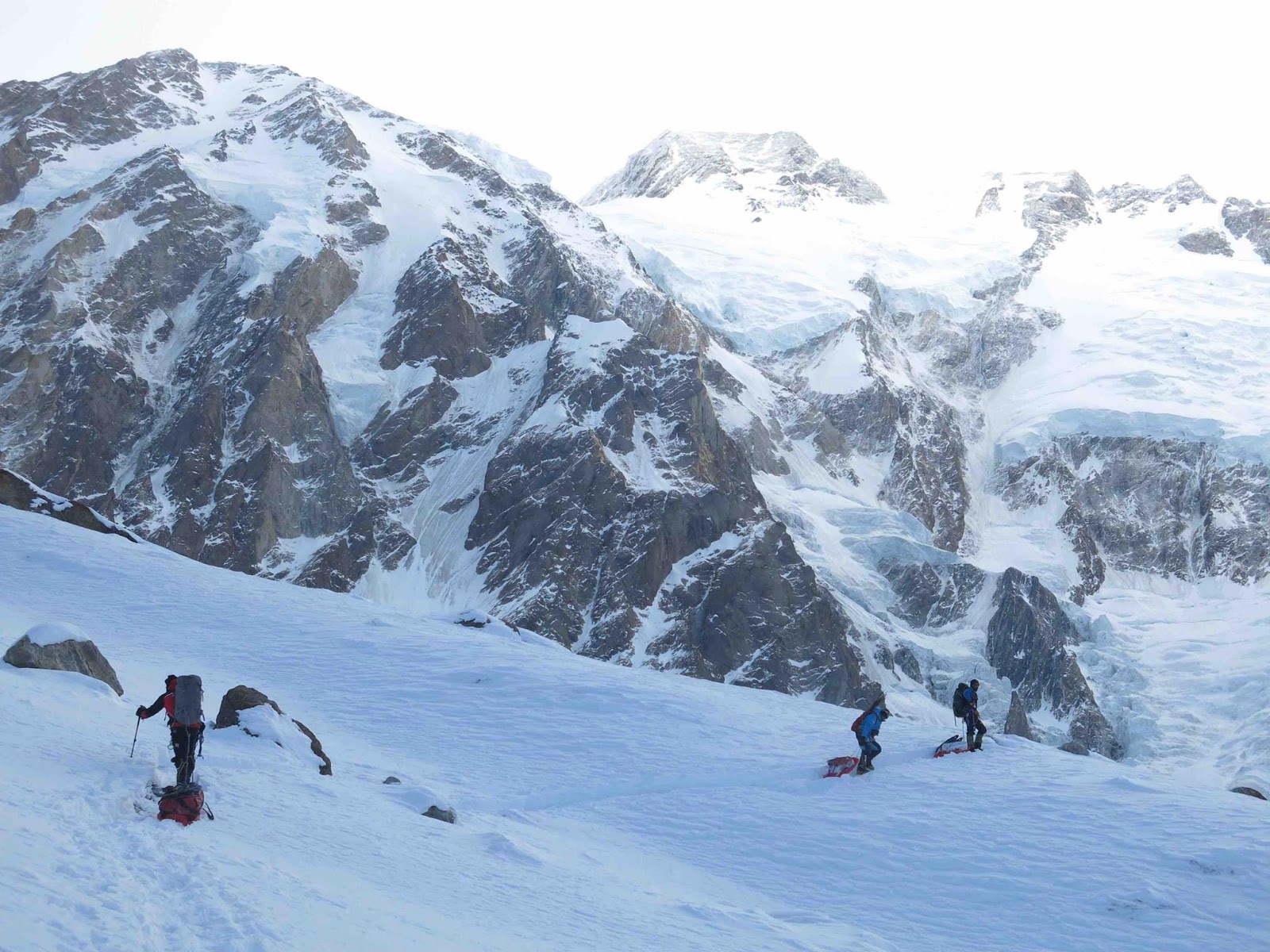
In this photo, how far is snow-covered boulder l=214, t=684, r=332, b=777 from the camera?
75.6ft

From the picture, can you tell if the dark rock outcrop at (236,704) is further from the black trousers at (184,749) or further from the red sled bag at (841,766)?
the red sled bag at (841,766)

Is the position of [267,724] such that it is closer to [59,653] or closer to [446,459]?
[59,653]

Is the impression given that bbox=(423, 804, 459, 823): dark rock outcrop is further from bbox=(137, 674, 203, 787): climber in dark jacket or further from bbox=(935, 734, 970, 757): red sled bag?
bbox=(935, 734, 970, 757): red sled bag

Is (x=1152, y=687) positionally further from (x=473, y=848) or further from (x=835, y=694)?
(x=473, y=848)

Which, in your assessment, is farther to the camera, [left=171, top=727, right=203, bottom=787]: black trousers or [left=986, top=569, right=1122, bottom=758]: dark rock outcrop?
[left=986, top=569, right=1122, bottom=758]: dark rock outcrop

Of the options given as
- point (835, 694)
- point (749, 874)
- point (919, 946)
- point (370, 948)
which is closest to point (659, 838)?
point (749, 874)

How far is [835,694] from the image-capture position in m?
144

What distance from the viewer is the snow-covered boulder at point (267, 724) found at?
23.0 metres

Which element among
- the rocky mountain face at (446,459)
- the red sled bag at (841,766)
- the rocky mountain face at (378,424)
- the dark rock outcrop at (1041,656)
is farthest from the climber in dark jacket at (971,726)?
the dark rock outcrop at (1041,656)

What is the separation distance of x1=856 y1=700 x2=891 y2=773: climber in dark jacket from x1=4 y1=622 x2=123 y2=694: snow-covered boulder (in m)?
16.6

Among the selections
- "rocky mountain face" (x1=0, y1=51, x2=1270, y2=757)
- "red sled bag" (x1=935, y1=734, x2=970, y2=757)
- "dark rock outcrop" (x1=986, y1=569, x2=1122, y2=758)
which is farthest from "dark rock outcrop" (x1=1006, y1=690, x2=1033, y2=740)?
"red sled bag" (x1=935, y1=734, x2=970, y2=757)

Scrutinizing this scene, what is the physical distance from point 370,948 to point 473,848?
20.6 feet

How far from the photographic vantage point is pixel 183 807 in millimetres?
15867

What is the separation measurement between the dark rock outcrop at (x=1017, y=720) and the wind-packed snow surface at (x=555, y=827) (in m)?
123
